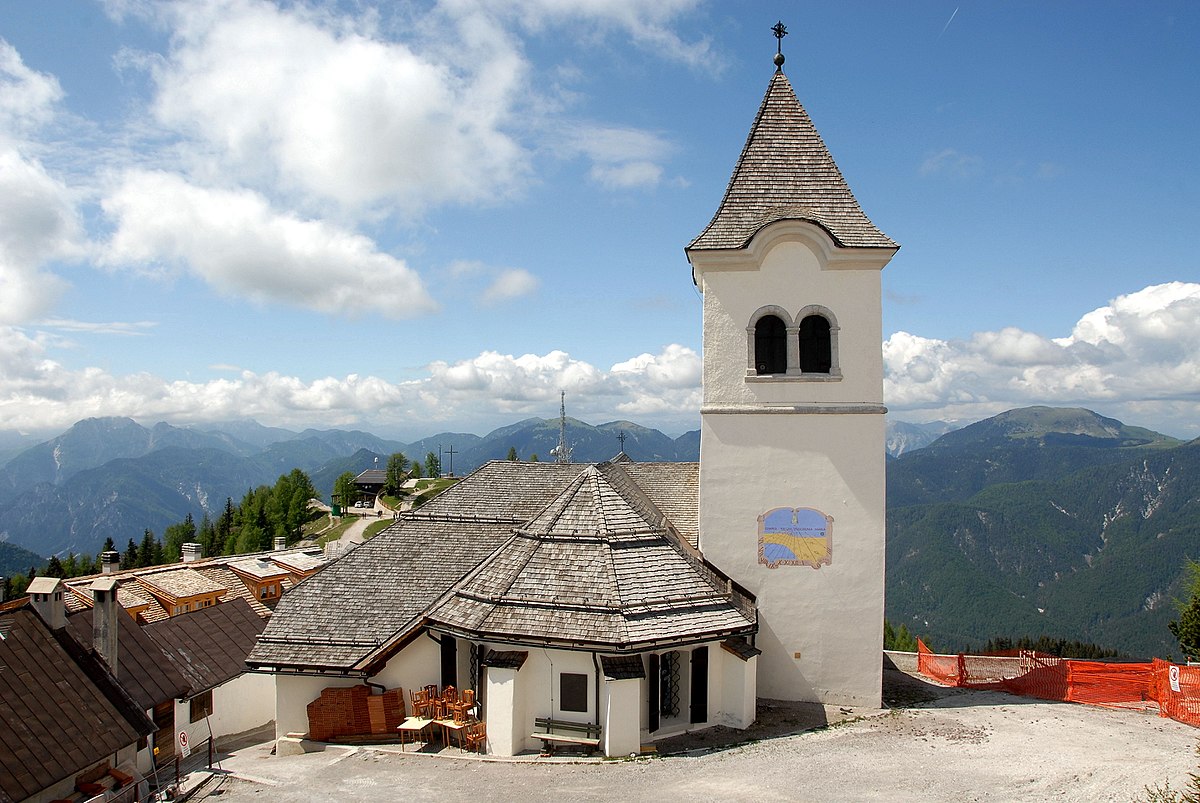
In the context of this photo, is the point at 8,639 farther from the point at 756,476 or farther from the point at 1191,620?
the point at 1191,620

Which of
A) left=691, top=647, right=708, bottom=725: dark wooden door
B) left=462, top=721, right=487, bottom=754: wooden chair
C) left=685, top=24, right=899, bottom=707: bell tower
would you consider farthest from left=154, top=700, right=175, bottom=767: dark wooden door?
left=685, top=24, right=899, bottom=707: bell tower

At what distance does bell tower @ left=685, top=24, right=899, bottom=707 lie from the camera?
18219 mm

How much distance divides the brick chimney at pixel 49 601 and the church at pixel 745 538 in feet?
13.8

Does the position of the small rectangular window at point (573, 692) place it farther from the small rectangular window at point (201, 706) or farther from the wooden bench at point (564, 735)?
the small rectangular window at point (201, 706)

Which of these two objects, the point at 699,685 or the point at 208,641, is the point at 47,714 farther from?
the point at 699,685

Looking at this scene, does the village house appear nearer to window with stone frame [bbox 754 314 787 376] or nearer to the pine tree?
window with stone frame [bbox 754 314 787 376]

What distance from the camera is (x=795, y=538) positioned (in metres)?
18.4

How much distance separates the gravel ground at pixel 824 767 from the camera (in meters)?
13.1

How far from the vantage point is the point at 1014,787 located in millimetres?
13125

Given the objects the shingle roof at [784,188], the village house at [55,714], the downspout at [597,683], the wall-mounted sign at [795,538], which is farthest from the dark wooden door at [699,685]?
the village house at [55,714]

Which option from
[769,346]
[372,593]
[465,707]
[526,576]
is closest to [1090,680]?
[769,346]

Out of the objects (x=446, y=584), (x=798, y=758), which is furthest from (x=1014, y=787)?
(x=446, y=584)

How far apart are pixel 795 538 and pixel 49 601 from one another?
16715 millimetres

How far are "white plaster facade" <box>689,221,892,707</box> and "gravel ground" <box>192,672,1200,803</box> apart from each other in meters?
1.41
